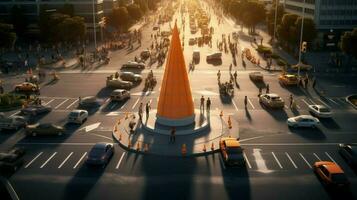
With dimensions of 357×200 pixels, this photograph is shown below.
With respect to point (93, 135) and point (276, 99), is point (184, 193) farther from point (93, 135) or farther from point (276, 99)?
point (276, 99)

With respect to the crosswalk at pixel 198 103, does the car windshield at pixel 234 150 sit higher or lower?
lower

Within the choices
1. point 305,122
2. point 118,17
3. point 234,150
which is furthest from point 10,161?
point 118,17

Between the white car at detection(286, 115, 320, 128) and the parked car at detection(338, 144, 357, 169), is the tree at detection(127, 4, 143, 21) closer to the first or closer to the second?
the white car at detection(286, 115, 320, 128)

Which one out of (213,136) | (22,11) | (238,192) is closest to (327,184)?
(238,192)

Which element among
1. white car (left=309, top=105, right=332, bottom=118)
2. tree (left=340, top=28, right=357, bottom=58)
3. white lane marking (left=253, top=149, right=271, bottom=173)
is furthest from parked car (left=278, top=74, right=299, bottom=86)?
white lane marking (left=253, top=149, right=271, bottom=173)

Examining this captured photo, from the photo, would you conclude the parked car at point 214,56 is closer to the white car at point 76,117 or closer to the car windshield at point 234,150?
the white car at point 76,117

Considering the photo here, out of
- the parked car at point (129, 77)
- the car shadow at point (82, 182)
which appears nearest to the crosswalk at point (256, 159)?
the car shadow at point (82, 182)
